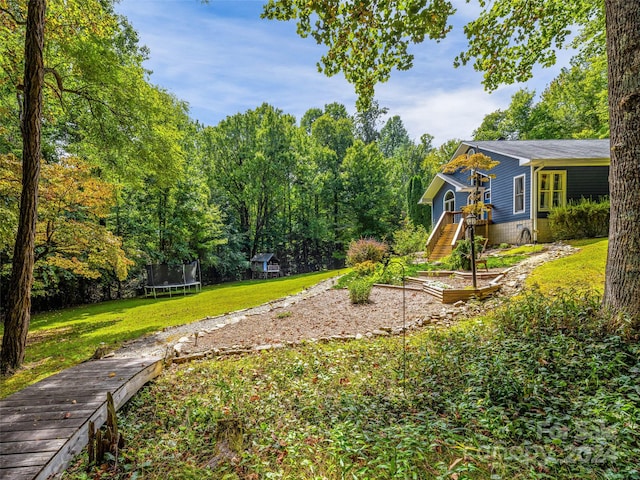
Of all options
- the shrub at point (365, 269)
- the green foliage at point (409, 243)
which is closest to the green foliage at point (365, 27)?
the shrub at point (365, 269)

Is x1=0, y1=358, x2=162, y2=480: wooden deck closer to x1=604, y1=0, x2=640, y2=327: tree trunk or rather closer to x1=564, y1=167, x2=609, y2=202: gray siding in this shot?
x1=604, y1=0, x2=640, y2=327: tree trunk

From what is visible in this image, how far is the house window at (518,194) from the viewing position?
11789 mm

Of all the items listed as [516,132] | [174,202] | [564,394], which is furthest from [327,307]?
[516,132]

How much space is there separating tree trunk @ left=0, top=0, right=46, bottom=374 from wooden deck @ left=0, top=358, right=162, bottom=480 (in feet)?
5.50

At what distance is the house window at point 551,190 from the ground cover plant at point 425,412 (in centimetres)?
905

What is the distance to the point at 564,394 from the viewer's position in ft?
7.83

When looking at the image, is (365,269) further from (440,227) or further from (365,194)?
(365,194)

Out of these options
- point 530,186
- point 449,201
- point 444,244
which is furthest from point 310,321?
point 449,201

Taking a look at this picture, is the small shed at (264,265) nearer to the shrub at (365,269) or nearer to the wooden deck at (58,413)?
the shrub at (365,269)

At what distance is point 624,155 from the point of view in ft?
10.1

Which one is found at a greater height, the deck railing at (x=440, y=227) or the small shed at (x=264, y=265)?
the deck railing at (x=440, y=227)

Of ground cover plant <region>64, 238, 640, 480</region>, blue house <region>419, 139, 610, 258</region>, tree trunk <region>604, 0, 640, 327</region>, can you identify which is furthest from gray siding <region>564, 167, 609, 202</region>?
tree trunk <region>604, 0, 640, 327</region>

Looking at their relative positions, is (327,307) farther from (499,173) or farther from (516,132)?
(516,132)

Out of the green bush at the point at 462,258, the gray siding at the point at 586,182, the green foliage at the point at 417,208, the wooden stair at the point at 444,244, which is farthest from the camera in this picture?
the green foliage at the point at 417,208
